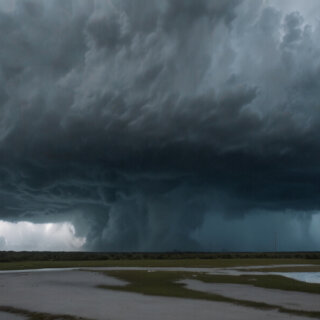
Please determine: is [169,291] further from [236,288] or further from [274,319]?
[274,319]

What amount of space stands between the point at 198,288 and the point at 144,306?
1331 cm

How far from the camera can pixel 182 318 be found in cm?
2458

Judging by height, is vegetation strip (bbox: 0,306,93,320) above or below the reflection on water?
below

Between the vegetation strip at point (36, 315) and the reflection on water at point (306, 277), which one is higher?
the reflection on water at point (306, 277)

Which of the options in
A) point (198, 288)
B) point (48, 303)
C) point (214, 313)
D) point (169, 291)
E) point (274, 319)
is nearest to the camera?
point (274, 319)

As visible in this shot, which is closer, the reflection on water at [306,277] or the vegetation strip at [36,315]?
the vegetation strip at [36,315]

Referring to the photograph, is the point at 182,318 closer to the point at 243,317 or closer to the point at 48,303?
the point at 243,317

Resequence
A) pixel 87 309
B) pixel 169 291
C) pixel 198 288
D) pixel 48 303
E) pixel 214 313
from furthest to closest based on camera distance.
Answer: pixel 198 288
pixel 169 291
pixel 48 303
pixel 87 309
pixel 214 313

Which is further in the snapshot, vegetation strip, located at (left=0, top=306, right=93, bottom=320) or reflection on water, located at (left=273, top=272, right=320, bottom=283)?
reflection on water, located at (left=273, top=272, right=320, bottom=283)

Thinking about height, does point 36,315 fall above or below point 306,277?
below

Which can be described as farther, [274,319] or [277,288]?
[277,288]

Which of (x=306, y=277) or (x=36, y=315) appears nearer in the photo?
(x=36, y=315)

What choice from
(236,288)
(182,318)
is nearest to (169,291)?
(236,288)

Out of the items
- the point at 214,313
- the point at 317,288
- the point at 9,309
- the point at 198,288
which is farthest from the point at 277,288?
the point at 9,309
